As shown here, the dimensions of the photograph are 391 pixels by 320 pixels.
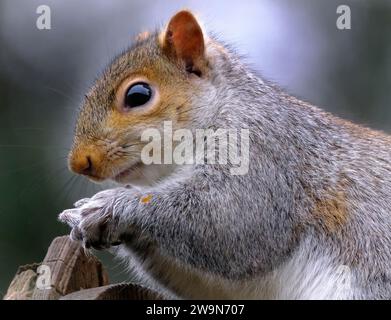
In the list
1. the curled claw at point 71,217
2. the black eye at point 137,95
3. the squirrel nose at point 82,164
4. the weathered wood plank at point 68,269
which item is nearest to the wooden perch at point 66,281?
the weathered wood plank at point 68,269

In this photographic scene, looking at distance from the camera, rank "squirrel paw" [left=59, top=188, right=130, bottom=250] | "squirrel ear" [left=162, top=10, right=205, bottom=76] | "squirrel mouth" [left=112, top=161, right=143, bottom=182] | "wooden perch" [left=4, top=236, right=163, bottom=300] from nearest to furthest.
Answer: "wooden perch" [left=4, top=236, right=163, bottom=300] → "squirrel paw" [left=59, top=188, right=130, bottom=250] → "squirrel mouth" [left=112, top=161, right=143, bottom=182] → "squirrel ear" [left=162, top=10, right=205, bottom=76]

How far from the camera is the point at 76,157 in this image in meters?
3.17

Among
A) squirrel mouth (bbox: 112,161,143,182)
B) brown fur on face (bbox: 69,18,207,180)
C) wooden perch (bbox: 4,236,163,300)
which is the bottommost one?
wooden perch (bbox: 4,236,163,300)

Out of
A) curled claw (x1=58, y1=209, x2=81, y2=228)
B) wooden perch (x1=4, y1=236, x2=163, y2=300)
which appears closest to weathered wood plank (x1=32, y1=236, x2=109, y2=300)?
wooden perch (x1=4, y1=236, x2=163, y2=300)

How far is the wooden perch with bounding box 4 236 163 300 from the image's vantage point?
2818 millimetres

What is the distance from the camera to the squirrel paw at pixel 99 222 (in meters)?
3.08

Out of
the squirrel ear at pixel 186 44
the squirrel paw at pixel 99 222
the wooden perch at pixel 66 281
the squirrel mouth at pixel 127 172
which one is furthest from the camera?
the squirrel ear at pixel 186 44

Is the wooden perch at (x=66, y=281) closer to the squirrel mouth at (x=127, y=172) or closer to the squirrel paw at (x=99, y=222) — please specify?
the squirrel paw at (x=99, y=222)

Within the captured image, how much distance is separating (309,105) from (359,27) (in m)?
4.87

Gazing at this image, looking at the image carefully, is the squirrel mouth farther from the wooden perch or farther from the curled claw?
the wooden perch

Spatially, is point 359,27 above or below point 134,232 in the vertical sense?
→ above

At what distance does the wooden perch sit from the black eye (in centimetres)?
57
